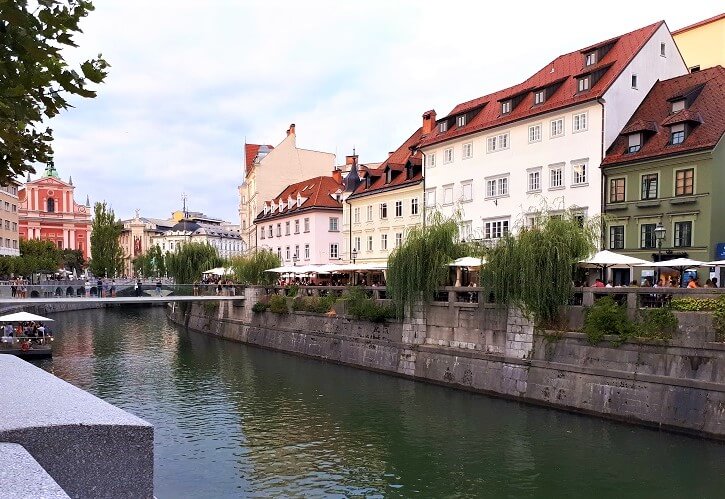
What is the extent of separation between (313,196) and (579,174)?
3085cm

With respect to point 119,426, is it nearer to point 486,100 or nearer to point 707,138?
point 707,138

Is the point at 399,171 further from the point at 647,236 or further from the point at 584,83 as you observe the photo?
the point at 647,236

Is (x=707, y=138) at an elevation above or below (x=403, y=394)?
above

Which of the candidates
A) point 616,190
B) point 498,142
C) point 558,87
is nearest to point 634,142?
point 616,190

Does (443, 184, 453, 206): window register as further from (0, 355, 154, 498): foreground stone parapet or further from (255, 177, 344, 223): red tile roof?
(0, 355, 154, 498): foreground stone parapet

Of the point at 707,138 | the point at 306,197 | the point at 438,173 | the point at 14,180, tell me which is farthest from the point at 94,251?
the point at 14,180

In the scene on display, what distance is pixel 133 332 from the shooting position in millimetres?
56000

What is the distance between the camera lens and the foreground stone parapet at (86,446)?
213 inches

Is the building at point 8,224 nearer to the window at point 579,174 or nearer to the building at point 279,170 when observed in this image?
the building at point 279,170

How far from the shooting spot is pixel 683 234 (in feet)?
101

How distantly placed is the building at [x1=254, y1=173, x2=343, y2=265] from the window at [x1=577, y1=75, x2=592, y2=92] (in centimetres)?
2857

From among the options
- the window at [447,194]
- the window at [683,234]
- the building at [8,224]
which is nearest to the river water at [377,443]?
the window at [683,234]

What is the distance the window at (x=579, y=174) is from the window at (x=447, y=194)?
31.8ft

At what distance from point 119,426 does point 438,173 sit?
4048 cm
